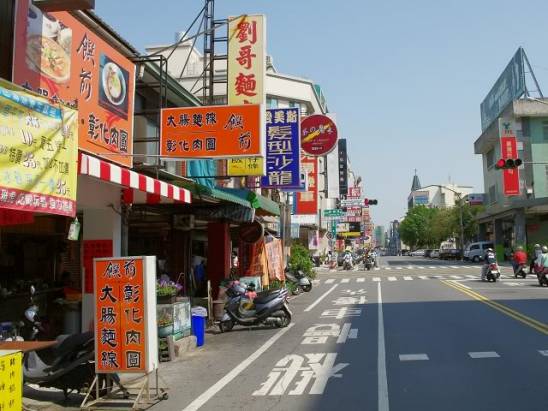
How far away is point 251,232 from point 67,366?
12327 millimetres

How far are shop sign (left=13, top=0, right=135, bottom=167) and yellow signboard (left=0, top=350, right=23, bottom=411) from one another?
10.0ft

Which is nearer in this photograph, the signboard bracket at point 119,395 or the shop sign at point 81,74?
the signboard bracket at point 119,395

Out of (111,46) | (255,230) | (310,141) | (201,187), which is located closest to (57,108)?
(111,46)

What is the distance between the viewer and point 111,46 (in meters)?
10.7

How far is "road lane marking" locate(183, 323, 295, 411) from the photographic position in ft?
23.7

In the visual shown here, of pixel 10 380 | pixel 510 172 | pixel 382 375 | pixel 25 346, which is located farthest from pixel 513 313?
pixel 510 172

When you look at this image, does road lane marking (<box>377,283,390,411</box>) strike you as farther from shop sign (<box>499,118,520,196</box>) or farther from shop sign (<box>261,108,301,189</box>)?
shop sign (<box>499,118,520,196</box>)

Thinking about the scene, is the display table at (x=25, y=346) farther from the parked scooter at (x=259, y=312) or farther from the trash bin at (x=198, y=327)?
the parked scooter at (x=259, y=312)

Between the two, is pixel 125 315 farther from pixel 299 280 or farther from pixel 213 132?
pixel 299 280

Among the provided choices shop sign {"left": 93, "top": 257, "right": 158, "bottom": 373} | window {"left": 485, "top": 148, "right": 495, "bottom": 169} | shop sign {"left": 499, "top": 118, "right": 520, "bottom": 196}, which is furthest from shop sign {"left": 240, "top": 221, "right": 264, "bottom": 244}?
window {"left": 485, "top": 148, "right": 495, "bottom": 169}

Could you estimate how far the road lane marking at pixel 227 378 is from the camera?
7221 mm

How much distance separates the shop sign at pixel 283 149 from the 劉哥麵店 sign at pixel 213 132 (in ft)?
28.7

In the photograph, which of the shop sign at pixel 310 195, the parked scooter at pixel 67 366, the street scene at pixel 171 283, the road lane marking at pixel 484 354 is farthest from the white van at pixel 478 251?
the parked scooter at pixel 67 366

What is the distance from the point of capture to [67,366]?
741 cm
